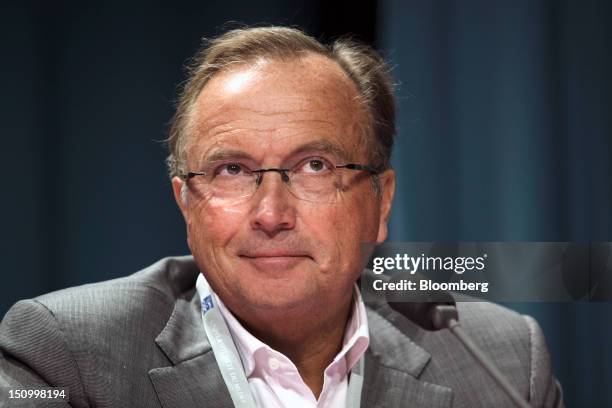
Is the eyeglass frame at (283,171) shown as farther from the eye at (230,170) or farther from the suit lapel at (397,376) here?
the suit lapel at (397,376)

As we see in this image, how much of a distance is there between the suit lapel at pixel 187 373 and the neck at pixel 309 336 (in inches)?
4.9

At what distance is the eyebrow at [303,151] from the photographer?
1677 millimetres

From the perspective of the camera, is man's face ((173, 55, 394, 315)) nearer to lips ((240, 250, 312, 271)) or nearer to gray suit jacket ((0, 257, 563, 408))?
lips ((240, 250, 312, 271))

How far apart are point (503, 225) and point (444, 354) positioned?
42 centimetres

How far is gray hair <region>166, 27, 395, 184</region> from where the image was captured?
183cm

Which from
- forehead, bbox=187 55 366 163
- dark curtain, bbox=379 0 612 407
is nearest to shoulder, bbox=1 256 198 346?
forehead, bbox=187 55 366 163

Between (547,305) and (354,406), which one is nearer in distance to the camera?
(354,406)

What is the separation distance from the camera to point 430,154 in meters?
2.21

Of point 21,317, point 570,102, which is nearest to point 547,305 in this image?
point 570,102

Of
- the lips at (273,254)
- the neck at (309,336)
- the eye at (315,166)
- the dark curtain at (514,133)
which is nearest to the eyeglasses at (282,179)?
the eye at (315,166)

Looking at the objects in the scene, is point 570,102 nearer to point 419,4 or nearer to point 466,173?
point 466,173

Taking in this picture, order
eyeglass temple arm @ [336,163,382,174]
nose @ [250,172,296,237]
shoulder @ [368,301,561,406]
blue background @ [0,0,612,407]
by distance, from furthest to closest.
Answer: blue background @ [0,0,612,407] < shoulder @ [368,301,561,406] < eyeglass temple arm @ [336,163,382,174] < nose @ [250,172,296,237]

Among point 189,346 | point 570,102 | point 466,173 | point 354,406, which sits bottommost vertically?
point 354,406

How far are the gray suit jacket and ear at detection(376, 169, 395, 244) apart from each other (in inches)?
7.5
